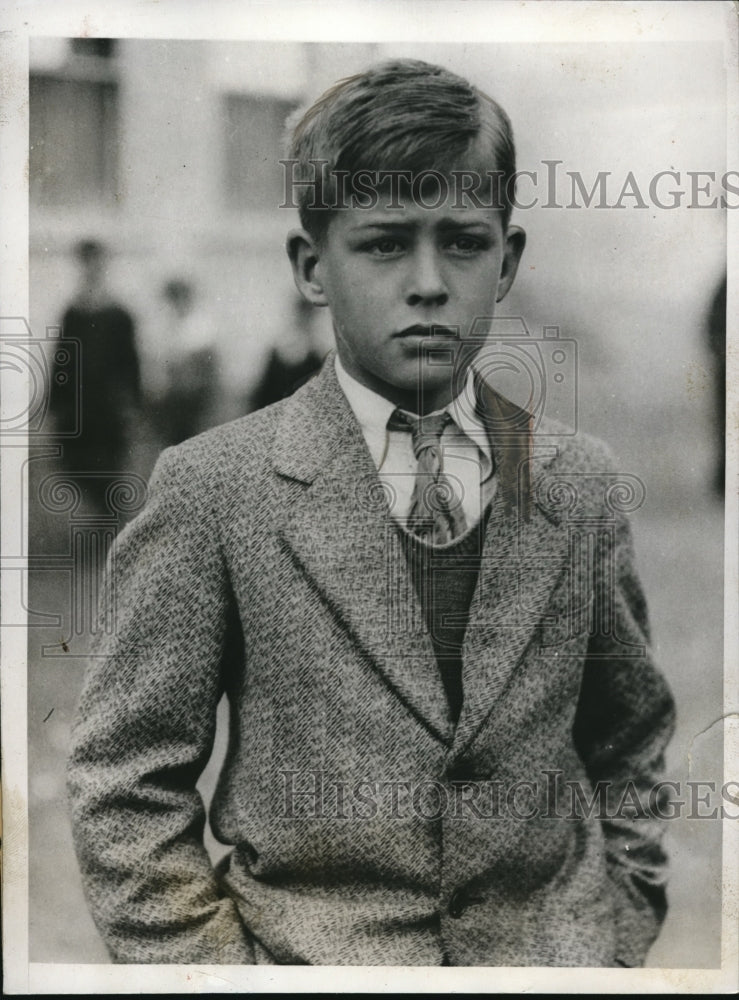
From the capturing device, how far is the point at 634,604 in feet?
4.22

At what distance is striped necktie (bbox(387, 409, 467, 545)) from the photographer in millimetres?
1257

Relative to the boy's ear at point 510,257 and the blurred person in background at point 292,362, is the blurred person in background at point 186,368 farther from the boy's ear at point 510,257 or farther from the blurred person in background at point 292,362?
the boy's ear at point 510,257

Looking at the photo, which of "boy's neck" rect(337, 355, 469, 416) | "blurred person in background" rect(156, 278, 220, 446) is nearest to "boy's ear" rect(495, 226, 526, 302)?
"boy's neck" rect(337, 355, 469, 416)

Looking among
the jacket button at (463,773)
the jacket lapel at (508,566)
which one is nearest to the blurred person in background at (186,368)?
the jacket lapel at (508,566)

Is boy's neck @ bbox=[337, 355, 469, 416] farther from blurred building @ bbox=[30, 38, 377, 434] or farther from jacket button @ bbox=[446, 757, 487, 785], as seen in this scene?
jacket button @ bbox=[446, 757, 487, 785]

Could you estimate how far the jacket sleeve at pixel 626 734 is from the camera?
50.4 inches

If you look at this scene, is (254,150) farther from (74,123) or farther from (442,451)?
(442,451)

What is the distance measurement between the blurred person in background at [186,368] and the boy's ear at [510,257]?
365 millimetres

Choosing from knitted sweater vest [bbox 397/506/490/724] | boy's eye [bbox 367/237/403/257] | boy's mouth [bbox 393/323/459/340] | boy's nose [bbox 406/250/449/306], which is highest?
boy's eye [bbox 367/237/403/257]

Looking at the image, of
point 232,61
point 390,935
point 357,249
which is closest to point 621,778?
point 390,935

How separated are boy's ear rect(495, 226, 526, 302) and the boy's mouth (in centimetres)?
8

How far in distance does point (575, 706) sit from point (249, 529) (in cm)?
46

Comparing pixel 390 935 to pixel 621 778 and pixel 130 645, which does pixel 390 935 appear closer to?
pixel 621 778

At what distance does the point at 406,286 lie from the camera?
1229 millimetres
